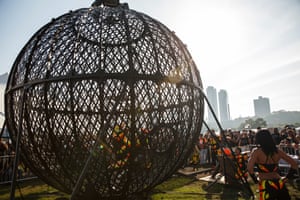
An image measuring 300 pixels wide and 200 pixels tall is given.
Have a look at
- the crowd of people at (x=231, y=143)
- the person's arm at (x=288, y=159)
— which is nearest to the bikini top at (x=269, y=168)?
the person's arm at (x=288, y=159)

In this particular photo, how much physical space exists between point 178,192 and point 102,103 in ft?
14.6

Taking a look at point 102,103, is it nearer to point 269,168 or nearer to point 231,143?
point 269,168

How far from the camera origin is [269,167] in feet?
11.3

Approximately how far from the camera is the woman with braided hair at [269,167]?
3338 mm

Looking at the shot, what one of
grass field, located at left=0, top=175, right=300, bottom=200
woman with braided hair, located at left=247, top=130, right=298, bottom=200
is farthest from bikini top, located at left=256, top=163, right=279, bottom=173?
grass field, located at left=0, top=175, right=300, bottom=200

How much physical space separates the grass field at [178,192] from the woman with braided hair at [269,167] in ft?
8.52

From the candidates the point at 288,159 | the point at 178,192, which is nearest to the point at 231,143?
the point at 178,192

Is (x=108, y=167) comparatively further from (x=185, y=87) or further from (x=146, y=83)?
(x=185, y=87)

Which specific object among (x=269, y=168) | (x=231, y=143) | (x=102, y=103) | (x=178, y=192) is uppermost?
(x=102, y=103)

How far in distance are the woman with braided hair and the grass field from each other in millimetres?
2598

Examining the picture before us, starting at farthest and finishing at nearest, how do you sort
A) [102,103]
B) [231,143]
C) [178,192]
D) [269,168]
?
[231,143], [178,192], [269,168], [102,103]

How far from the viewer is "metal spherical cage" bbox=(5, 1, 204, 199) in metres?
2.93

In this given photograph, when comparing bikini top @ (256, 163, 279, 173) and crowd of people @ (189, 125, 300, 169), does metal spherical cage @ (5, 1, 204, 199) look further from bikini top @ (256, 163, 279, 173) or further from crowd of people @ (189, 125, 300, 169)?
crowd of people @ (189, 125, 300, 169)

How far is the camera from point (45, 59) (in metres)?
3.14
